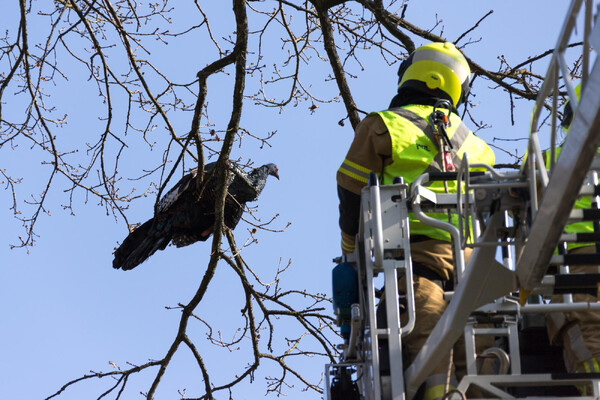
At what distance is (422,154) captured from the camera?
4.57 meters

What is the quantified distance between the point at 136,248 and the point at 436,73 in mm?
6138

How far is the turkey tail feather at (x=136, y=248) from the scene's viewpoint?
10.5 metres

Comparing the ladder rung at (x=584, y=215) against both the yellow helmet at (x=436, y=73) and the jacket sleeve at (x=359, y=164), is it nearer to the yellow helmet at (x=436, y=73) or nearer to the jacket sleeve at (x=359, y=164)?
the jacket sleeve at (x=359, y=164)

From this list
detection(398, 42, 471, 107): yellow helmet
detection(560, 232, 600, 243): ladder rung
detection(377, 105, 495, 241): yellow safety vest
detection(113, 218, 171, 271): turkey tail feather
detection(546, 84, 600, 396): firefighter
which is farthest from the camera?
detection(113, 218, 171, 271): turkey tail feather

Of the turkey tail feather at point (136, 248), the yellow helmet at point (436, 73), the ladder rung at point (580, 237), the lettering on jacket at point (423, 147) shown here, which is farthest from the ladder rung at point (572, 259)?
the turkey tail feather at point (136, 248)

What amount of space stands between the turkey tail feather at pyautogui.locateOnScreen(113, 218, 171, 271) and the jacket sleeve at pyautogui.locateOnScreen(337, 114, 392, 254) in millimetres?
5956

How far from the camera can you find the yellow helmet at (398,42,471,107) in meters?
4.99

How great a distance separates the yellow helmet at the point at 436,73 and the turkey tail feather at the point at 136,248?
19.1 feet

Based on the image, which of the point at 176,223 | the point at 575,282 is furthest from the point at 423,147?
the point at 176,223

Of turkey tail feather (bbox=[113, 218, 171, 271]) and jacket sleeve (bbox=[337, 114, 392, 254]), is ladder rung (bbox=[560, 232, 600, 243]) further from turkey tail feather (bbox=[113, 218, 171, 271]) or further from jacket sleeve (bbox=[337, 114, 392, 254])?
turkey tail feather (bbox=[113, 218, 171, 271])

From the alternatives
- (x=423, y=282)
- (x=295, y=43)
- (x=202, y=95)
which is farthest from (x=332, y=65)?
(x=423, y=282)

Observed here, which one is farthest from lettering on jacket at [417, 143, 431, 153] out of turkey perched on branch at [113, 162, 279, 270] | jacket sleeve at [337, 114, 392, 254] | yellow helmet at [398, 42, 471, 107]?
turkey perched on branch at [113, 162, 279, 270]

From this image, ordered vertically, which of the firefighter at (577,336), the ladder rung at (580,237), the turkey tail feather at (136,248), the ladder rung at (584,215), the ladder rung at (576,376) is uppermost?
the turkey tail feather at (136,248)

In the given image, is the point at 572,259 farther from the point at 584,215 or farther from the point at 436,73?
the point at 436,73
